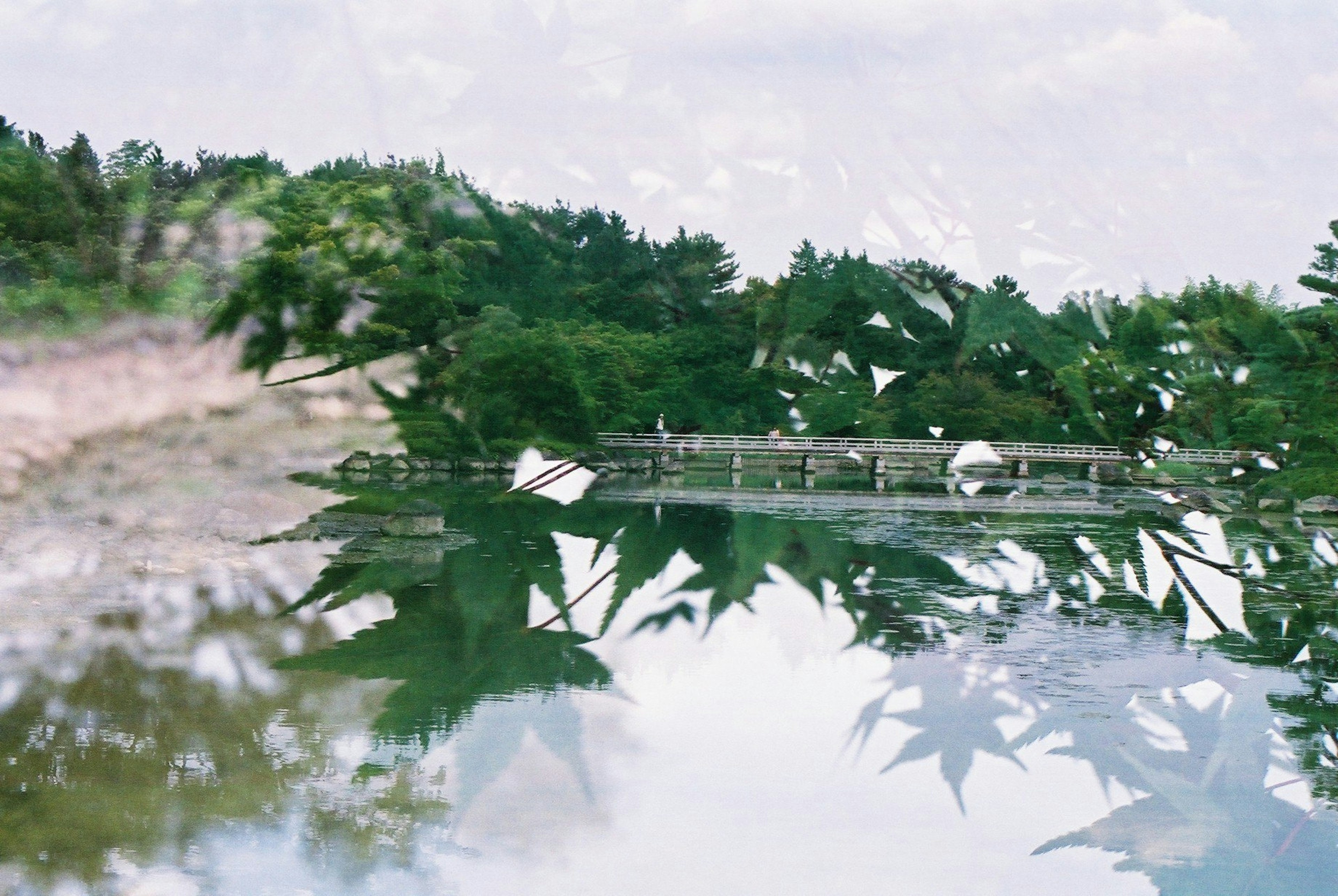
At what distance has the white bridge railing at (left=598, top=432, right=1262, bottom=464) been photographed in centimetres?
4725

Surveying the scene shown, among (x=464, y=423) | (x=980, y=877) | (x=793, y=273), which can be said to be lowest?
(x=980, y=877)

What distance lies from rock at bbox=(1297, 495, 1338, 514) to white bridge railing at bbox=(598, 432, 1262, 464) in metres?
14.2

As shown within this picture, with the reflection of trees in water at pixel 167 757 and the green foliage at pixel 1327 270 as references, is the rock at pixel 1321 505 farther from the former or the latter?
the reflection of trees in water at pixel 167 757

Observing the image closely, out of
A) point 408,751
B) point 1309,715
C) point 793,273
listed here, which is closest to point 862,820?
point 408,751

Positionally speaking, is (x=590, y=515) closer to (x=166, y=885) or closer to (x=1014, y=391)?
(x=166, y=885)

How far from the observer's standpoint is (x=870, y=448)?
160ft

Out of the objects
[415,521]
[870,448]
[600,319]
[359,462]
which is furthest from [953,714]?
[600,319]

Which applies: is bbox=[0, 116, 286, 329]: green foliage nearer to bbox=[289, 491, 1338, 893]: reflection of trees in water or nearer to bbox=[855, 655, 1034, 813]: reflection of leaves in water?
bbox=[289, 491, 1338, 893]: reflection of trees in water

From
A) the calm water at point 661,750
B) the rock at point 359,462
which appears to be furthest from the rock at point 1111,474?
the calm water at point 661,750

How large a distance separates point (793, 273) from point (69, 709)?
171 ft

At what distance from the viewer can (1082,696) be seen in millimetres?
11836

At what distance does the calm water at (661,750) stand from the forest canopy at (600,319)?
11.2m

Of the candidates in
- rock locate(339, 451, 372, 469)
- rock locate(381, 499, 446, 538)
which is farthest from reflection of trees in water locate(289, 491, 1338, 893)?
rock locate(339, 451, 372, 469)

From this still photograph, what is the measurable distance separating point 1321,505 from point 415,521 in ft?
69.2
